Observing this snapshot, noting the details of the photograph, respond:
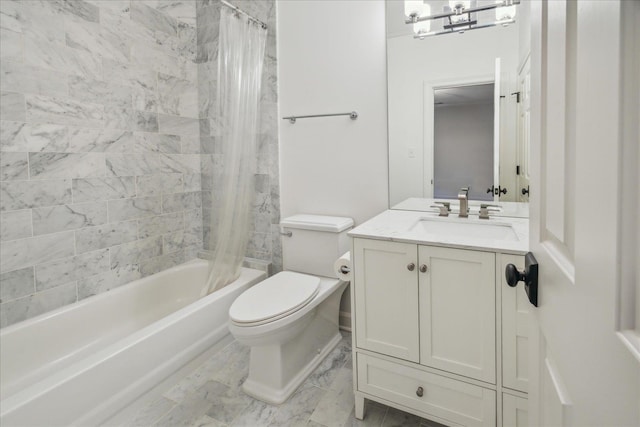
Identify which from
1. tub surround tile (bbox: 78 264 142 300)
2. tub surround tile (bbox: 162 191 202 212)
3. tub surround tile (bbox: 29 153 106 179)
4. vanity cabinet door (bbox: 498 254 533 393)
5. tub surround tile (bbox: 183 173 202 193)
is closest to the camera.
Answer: vanity cabinet door (bbox: 498 254 533 393)

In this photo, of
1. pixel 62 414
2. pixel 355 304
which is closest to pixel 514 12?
pixel 355 304

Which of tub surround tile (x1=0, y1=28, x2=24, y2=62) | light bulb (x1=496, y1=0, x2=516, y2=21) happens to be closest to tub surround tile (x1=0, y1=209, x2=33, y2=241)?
tub surround tile (x1=0, y1=28, x2=24, y2=62)

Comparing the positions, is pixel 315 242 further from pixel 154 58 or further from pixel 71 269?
pixel 154 58

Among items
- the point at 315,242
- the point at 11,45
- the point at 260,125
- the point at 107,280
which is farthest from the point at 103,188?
the point at 315,242

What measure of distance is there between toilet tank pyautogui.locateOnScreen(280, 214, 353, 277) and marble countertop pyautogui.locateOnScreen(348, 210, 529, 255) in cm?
34

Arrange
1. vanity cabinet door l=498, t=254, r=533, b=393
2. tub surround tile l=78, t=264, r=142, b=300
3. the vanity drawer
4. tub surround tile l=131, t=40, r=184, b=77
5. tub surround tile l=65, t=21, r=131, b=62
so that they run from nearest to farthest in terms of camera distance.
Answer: vanity cabinet door l=498, t=254, r=533, b=393 → the vanity drawer → tub surround tile l=65, t=21, r=131, b=62 → tub surround tile l=78, t=264, r=142, b=300 → tub surround tile l=131, t=40, r=184, b=77

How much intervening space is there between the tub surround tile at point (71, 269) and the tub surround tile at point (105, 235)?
45 mm

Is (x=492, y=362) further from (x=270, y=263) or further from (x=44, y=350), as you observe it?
(x=44, y=350)

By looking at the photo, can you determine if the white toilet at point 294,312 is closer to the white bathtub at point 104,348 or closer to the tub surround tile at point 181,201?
the white bathtub at point 104,348

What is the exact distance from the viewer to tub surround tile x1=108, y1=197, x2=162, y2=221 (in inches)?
88.1

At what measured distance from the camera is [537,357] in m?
0.73

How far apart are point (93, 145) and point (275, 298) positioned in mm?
1478

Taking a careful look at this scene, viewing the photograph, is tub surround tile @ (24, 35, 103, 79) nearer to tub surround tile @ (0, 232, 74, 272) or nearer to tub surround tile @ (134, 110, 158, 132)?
tub surround tile @ (134, 110, 158, 132)

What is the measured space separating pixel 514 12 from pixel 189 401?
2.61 m
